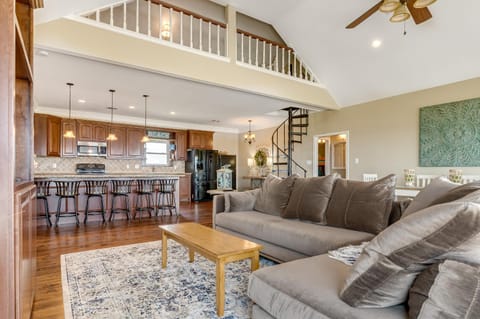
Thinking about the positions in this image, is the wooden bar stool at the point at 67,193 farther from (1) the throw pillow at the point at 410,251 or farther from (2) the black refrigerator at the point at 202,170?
(1) the throw pillow at the point at 410,251

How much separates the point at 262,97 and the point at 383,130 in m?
2.84

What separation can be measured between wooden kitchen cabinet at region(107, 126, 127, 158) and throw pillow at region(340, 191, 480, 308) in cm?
782

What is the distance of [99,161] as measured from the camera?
7.91 m

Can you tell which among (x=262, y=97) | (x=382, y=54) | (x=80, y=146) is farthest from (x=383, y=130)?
(x=80, y=146)

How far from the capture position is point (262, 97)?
6.04 meters

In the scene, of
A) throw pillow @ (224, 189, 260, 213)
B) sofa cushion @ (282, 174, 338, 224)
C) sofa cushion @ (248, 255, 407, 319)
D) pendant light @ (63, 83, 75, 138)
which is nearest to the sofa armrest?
throw pillow @ (224, 189, 260, 213)

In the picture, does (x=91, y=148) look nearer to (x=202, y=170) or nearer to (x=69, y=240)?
(x=202, y=170)

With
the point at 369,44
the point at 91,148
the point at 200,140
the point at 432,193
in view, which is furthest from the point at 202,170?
the point at 432,193

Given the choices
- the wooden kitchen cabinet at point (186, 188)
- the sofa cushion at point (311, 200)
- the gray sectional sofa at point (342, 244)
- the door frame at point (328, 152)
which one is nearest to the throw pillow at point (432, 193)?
the gray sectional sofa at point (342, 244)

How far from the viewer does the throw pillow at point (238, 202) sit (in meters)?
3.94

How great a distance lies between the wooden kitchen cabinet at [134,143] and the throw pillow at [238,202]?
17.1 feet

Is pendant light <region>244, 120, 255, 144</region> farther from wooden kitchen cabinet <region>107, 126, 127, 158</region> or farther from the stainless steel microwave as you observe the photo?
the stainless steel microwave

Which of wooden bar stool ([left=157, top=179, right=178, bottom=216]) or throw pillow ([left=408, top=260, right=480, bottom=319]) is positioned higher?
throw pillow ([left=408, top=260, right=480, bottom=319])

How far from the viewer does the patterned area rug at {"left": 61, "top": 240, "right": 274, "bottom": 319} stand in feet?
6.81
